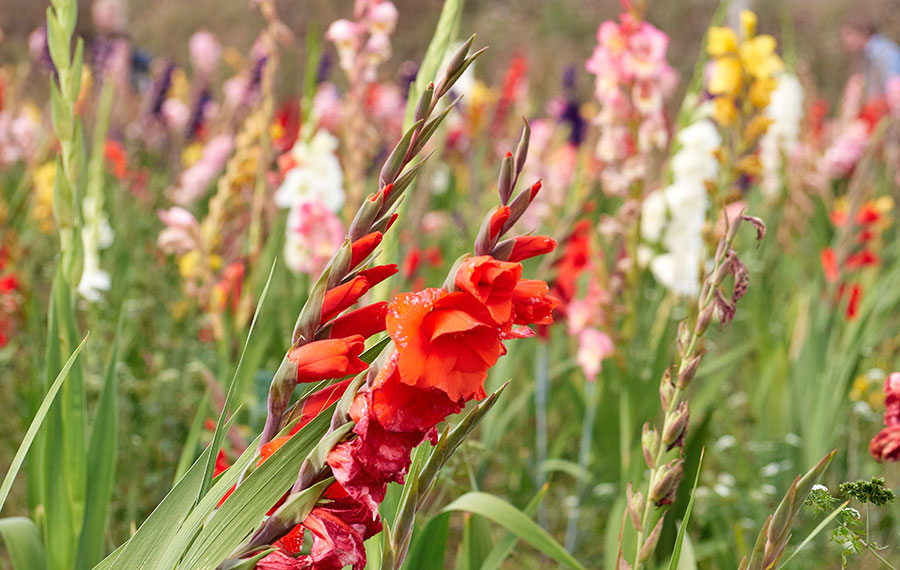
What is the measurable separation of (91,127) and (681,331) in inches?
185

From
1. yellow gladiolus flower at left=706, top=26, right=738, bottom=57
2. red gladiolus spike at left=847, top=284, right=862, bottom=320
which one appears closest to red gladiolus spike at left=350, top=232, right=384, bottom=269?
yellow gladiolus flower at left=706, top=26, right=738, bottom=57

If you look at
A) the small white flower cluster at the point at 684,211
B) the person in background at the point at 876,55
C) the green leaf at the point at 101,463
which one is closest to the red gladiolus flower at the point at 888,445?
the green leaf at the point at 101,463

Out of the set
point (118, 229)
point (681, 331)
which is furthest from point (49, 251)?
point (681, 331)

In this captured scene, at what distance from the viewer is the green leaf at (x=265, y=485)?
0.61 m

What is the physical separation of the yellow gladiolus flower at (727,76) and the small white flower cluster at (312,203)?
3.68 ft

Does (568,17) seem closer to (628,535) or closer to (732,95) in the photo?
(732,95)

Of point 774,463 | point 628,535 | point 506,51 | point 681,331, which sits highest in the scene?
point 506,51

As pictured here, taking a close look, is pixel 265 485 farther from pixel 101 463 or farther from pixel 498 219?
pixel 101 463

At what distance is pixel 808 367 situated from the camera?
2.31m

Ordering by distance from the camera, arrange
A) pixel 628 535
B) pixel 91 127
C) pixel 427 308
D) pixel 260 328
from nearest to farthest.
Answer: pixel 427 308, pixel 628 535, pixel 260 328, pixel 91 127

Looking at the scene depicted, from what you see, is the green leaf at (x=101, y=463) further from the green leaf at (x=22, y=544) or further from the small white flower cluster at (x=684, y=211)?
the small white flower cluster at (x=684, y=211)

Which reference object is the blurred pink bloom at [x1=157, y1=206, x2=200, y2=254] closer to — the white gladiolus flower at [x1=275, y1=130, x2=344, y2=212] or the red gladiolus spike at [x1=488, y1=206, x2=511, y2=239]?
the white gladiolus flower at [x1=275, y1=130, x2=344, y2=212]

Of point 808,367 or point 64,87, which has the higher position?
point 64,87

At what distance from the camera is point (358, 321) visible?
2.09ft
